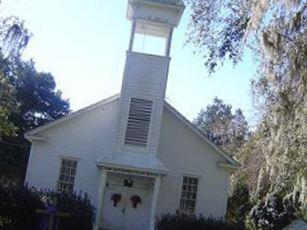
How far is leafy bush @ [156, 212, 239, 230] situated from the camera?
893 inches

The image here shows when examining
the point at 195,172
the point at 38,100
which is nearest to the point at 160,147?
the point at 195,172

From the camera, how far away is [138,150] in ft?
80.4

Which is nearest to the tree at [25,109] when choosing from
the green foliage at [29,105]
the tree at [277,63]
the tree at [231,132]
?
the green foliage at [29,105]

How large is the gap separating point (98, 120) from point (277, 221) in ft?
33.2

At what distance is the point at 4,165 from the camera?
145 ft

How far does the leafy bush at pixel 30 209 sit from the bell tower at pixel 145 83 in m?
3.18

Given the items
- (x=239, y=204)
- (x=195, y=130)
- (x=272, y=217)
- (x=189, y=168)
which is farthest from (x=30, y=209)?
(x=239, y=204)

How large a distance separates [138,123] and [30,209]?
5.66 m

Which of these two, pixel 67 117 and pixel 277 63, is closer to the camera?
pixel 277 63

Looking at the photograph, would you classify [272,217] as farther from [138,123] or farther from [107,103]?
[107,103]

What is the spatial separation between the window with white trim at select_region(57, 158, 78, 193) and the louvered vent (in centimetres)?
247

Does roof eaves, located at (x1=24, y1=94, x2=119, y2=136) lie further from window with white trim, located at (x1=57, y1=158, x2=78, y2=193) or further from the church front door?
the church front door

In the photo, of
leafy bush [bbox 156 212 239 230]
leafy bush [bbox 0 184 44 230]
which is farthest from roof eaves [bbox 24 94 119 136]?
leafy bush [bbox 156 212 239 230]

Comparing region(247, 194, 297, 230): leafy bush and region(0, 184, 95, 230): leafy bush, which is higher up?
region(247, 194, 297, 230): leafy bush
